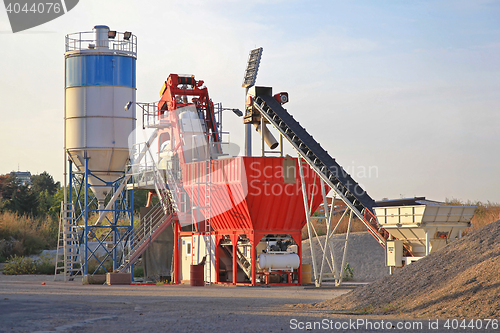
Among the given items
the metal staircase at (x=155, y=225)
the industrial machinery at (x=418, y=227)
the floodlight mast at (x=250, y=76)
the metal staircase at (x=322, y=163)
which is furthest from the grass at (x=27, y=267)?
the industrial machinery at (x=418, y=227)

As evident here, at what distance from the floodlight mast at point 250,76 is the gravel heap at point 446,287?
13498 millimetres

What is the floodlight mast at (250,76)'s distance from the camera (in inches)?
1157

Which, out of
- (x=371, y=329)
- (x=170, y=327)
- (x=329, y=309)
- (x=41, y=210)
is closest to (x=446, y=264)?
(x=329, y=309)

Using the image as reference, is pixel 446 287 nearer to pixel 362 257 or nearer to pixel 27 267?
pixel 362 257

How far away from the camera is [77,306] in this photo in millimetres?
16016

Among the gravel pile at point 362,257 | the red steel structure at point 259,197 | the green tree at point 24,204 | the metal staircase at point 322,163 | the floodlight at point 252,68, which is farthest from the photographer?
the green tree at point 24,204

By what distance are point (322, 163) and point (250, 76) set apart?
21.3 ft

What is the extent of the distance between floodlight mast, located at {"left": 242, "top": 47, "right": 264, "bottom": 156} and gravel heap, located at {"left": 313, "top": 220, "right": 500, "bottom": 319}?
1350 centimetres

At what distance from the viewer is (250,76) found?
29.6 meters

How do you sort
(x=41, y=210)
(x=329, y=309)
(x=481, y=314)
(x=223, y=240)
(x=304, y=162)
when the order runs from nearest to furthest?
(x=481, y=314) → (x=329, y=309) → (x=304, y=162) → (x=223, y=240) → (x=41, y=210)

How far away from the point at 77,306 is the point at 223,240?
48.2ft

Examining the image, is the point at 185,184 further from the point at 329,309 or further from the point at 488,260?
the point at 488,260

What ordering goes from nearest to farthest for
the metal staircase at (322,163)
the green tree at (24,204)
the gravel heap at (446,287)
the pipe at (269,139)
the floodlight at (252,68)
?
the gravel heap at (446,287) → the metal staircase at (322,163) → the pipe at (269,139) → the floodlight at (252,68) → the green tree at (24,204)

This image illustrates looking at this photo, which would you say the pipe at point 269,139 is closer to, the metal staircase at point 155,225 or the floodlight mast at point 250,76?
the floodlight mast at point 250,76
